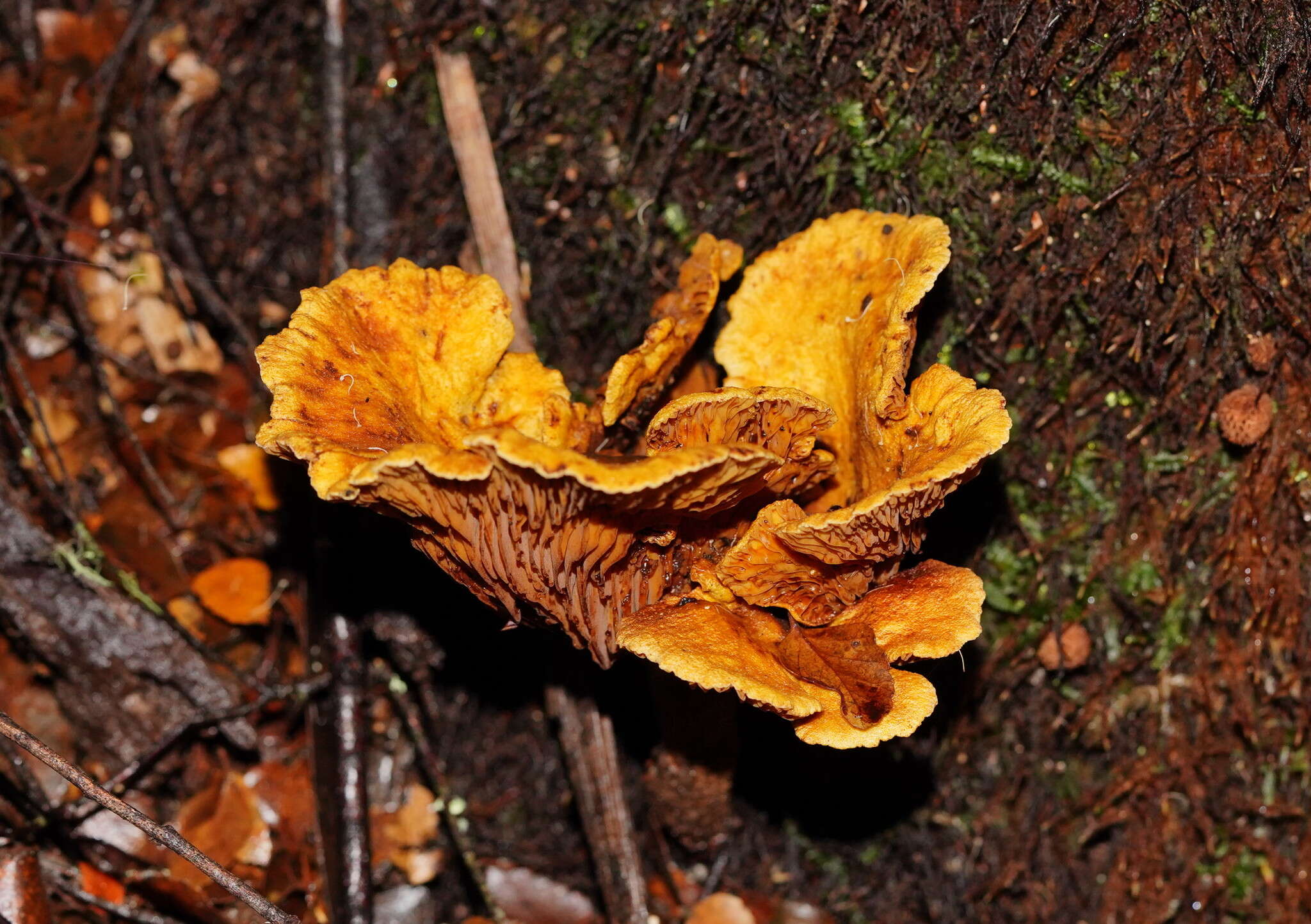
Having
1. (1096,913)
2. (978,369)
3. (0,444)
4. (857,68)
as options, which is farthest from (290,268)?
(1096,913)

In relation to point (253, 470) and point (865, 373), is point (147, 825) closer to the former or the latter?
point (253, 470)

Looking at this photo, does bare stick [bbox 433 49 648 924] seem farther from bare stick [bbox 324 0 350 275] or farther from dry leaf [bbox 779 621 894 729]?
dry leaf [bbox 779 621 894 729]

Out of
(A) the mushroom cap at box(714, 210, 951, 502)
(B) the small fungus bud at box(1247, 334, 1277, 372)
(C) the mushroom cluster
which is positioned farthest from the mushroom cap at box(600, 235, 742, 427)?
(B) the small fungus bud at box(1247, 334, 1277, 372)

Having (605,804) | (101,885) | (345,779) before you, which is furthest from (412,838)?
(101,885)

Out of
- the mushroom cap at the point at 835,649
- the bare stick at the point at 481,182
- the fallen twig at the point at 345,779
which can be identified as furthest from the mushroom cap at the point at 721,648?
the fallen twig at the point at 345,779

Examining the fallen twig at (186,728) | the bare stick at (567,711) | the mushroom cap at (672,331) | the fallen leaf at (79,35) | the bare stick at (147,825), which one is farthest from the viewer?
the fallen leaf at (79,35)

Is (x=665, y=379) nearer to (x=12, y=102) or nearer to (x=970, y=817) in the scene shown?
(x=970, y=817)

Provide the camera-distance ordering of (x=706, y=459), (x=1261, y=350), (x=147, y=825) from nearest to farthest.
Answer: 1. (x=706, y=459)
2. (x=147, y=825)
3. (x=1261, y=350)

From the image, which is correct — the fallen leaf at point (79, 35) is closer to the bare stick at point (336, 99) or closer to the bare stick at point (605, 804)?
the bare stick at point (336, 99)

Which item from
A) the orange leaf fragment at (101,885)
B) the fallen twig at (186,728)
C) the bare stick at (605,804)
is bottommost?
the bare stick at (605,804)
